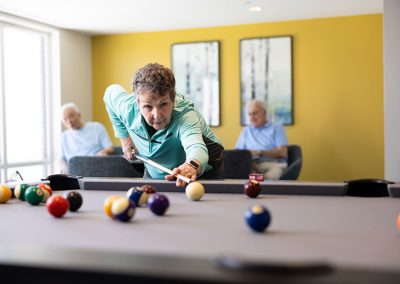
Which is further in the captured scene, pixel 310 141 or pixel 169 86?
pixel 310 141

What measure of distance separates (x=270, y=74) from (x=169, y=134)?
368cm

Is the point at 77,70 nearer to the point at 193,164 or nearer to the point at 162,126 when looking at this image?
the point at 162,126

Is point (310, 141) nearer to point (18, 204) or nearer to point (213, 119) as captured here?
point (213, 119)

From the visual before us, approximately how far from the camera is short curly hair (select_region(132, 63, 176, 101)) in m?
2.30

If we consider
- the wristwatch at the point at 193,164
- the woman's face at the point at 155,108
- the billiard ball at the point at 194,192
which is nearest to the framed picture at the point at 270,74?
the woman's face at the point at 155,108

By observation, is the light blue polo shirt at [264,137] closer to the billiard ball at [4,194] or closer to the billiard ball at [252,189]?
the billiard ball at [252,189]

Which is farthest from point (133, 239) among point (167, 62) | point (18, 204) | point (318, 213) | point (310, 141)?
point (167, 62)

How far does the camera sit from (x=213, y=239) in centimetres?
120

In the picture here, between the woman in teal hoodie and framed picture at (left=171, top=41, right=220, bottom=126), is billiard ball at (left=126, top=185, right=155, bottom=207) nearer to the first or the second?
the woman in teal hoodie

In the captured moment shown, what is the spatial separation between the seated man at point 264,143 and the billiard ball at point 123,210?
3.54 meters

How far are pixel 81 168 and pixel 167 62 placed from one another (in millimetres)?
2908

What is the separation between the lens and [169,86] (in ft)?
7.67

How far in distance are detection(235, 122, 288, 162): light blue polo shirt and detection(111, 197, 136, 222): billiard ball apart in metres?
3.84

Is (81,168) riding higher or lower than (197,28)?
lower
